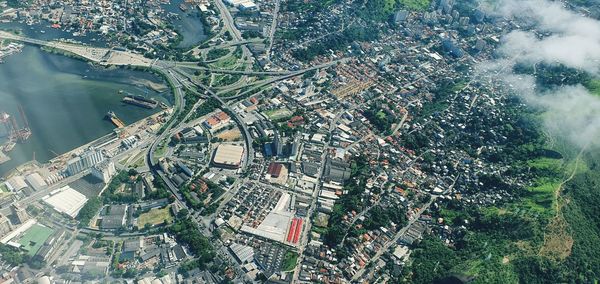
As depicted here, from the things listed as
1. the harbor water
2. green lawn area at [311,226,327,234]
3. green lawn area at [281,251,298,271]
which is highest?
the harbor water

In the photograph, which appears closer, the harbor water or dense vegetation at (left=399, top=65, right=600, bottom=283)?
dense vegetation at (left=399, top=65, right=600, bottom=283)

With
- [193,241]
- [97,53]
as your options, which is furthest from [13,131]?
[193,241]

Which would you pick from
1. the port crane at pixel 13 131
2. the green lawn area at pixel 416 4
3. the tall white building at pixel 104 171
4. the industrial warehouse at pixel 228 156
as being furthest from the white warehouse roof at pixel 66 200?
the green lawn area at pixel 416 4

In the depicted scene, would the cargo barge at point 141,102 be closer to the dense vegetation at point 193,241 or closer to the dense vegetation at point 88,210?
the dense vegetation at point 88,210

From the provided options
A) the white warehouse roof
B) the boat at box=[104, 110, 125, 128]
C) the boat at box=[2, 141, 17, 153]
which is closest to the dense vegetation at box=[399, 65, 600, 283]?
the white warehouse roof

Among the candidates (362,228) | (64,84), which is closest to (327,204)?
(362,228)

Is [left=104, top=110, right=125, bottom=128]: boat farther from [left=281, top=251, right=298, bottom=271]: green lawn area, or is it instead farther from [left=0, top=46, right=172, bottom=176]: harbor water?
[left=281, top=251, right=298, bottom=271]: green lawn area

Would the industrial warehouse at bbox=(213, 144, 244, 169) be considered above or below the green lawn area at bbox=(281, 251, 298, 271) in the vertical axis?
above
